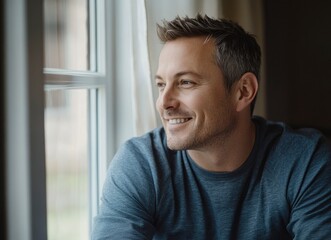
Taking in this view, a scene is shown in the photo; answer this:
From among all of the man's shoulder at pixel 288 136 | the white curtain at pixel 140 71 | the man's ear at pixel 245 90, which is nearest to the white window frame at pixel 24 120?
the white curtain at pixel 140 71

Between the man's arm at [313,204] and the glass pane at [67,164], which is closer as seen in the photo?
the man's arm at [313,204]

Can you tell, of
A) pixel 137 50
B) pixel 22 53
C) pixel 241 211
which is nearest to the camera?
Result: pixel 22 53

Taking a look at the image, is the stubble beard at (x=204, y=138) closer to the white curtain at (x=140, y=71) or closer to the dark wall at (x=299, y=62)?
the white curtain at (x=140, y=71)

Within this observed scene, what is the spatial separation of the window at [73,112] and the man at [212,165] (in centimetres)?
21

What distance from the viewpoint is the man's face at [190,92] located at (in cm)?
133

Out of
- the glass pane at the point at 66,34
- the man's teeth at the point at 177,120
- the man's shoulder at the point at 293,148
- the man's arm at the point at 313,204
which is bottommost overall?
the man's arm at the point at 313,204

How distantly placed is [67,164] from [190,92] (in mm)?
494

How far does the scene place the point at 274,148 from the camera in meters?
1.41

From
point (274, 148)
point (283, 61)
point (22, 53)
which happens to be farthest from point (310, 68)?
point (22, 53)

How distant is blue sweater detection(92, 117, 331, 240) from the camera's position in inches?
49.6

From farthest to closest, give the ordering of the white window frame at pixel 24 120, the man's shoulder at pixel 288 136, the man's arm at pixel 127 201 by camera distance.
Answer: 1. the man's shoulder at pixel 288 136
2. the man's arm at pixel 127 201
3. the white window frame at pixel 24 120

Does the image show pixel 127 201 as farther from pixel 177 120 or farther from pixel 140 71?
pixel 140 71

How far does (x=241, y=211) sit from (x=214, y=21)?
1.99ft

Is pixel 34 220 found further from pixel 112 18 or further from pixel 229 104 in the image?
pixel 112 18
